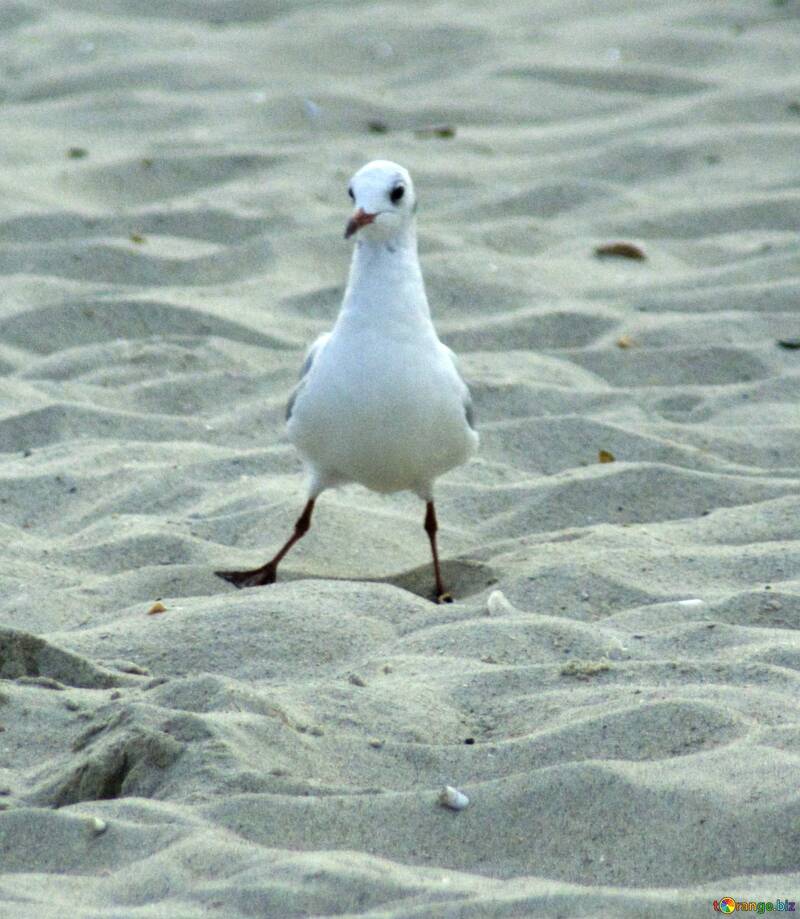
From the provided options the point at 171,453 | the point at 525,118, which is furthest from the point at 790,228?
the point at 171,453

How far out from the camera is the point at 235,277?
21.7 feet

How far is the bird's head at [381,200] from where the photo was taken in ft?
13.7

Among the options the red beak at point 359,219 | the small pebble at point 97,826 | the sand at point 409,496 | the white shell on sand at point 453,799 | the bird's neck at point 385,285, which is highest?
the red beak at point 359,219

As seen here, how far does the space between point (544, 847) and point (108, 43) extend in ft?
25.6

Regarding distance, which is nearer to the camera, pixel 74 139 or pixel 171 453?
pixel 171 453

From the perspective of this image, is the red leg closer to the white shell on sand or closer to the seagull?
the seagull

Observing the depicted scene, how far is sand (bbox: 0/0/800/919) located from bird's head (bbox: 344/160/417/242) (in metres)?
0.88

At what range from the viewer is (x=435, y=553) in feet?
14.0

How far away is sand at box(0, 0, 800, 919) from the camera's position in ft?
8.82

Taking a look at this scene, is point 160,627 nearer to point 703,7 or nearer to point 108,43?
point 108,43

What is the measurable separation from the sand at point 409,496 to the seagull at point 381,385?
0.96ft

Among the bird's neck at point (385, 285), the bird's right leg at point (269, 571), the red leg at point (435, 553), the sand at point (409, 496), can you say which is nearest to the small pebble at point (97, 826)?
the sand at point (409, 496)

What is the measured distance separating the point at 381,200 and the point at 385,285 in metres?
0.21

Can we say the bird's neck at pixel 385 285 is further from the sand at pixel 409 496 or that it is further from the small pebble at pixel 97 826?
the small pebble at pixel 97 826
